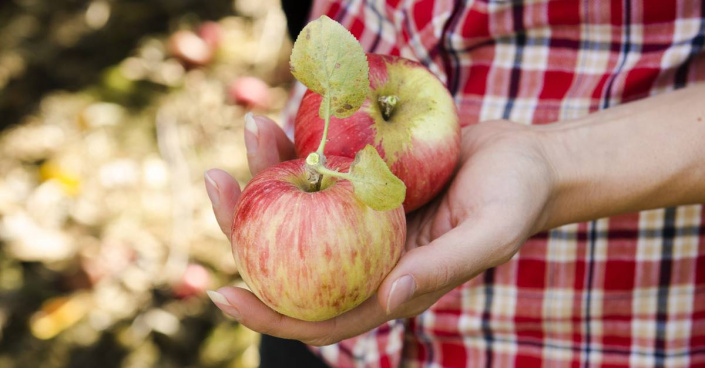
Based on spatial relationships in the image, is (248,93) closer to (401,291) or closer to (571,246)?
(571,246)

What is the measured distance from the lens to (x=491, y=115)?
2.86 ft

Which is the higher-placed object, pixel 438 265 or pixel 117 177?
pixel 438 265

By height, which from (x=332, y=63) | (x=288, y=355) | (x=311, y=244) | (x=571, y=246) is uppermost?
(x=332, y=63)

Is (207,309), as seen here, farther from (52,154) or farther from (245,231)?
(245,231)

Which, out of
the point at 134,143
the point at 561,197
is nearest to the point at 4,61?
the point at 134,143

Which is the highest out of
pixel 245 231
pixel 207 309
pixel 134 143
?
pixel 245 231

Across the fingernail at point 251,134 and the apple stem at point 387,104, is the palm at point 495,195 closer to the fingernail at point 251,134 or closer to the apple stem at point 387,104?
the apple stem at point 387,104

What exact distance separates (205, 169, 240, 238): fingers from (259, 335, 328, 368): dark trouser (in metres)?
0.32

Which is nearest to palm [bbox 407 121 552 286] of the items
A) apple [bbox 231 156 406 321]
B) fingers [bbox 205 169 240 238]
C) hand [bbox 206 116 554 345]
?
hand [bbox 206 116 554 345]

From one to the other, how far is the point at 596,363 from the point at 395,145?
40 centimetres

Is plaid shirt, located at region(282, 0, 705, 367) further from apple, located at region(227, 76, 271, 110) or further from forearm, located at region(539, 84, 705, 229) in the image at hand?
apple, located at region(227, 76, 271, 110)

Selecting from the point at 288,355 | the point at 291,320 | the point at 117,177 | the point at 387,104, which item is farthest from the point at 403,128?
the point at 117,177

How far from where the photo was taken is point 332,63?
63 centimetres

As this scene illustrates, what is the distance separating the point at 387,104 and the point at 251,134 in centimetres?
16
